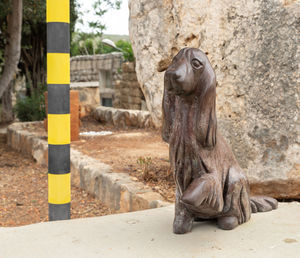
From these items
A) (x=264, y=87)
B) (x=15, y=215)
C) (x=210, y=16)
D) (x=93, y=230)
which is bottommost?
(x=15, y=215)

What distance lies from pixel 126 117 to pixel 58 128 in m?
6.34

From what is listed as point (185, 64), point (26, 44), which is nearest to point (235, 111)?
point (185, 64)

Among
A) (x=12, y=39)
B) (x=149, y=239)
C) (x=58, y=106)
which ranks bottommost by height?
(x=149, y=239)

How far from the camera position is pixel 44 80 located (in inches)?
481

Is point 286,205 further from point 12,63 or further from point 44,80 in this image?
point 44,80

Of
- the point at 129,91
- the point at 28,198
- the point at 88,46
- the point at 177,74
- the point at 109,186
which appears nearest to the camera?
the point at 177,74

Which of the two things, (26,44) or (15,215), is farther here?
(26,44)

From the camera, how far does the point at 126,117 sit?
9.27m

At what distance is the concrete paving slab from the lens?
197 cm

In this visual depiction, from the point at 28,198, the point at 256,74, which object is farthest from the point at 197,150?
the point at 28,198

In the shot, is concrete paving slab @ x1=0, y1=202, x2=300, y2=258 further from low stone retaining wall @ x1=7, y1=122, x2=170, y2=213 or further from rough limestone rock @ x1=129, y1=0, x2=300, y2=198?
low stone retaining wall @ x1=7, y1=122, x2=170, y2=213

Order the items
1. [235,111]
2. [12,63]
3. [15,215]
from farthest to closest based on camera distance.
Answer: [12,63] < [15,215] < [235,111]

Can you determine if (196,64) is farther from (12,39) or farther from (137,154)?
(12,39)

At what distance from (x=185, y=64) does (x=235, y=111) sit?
1.35 metres
